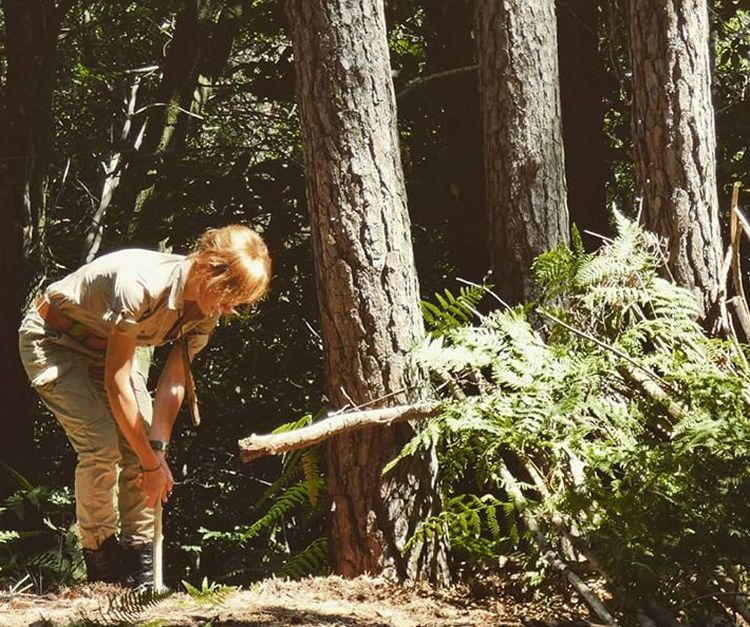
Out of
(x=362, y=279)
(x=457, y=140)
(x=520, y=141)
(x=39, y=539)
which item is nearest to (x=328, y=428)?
(x=362, y=279)

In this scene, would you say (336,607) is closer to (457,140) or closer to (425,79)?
(425,79)

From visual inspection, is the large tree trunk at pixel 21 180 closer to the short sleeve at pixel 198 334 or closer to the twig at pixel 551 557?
the short sleeve at pixel 198 334

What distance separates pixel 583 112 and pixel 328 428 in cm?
416

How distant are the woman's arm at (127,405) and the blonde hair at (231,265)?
1.57ft

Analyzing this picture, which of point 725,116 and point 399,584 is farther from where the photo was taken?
point 725,116

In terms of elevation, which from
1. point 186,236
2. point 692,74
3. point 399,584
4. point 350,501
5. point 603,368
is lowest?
point 399,584

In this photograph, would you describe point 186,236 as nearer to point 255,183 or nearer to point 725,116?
point 255,183

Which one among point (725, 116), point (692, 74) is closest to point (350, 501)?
point (692, 74)

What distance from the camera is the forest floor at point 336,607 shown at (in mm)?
3895

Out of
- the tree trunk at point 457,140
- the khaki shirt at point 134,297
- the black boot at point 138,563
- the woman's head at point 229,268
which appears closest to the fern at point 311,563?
the black boot at point 138,563

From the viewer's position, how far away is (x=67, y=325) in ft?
16.3

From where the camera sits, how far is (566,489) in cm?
419

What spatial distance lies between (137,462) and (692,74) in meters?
3.72

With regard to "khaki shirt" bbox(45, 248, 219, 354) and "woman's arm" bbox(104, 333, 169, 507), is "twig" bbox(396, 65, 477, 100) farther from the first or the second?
"woman's arm" bbox(104, 333, 169, 507)
